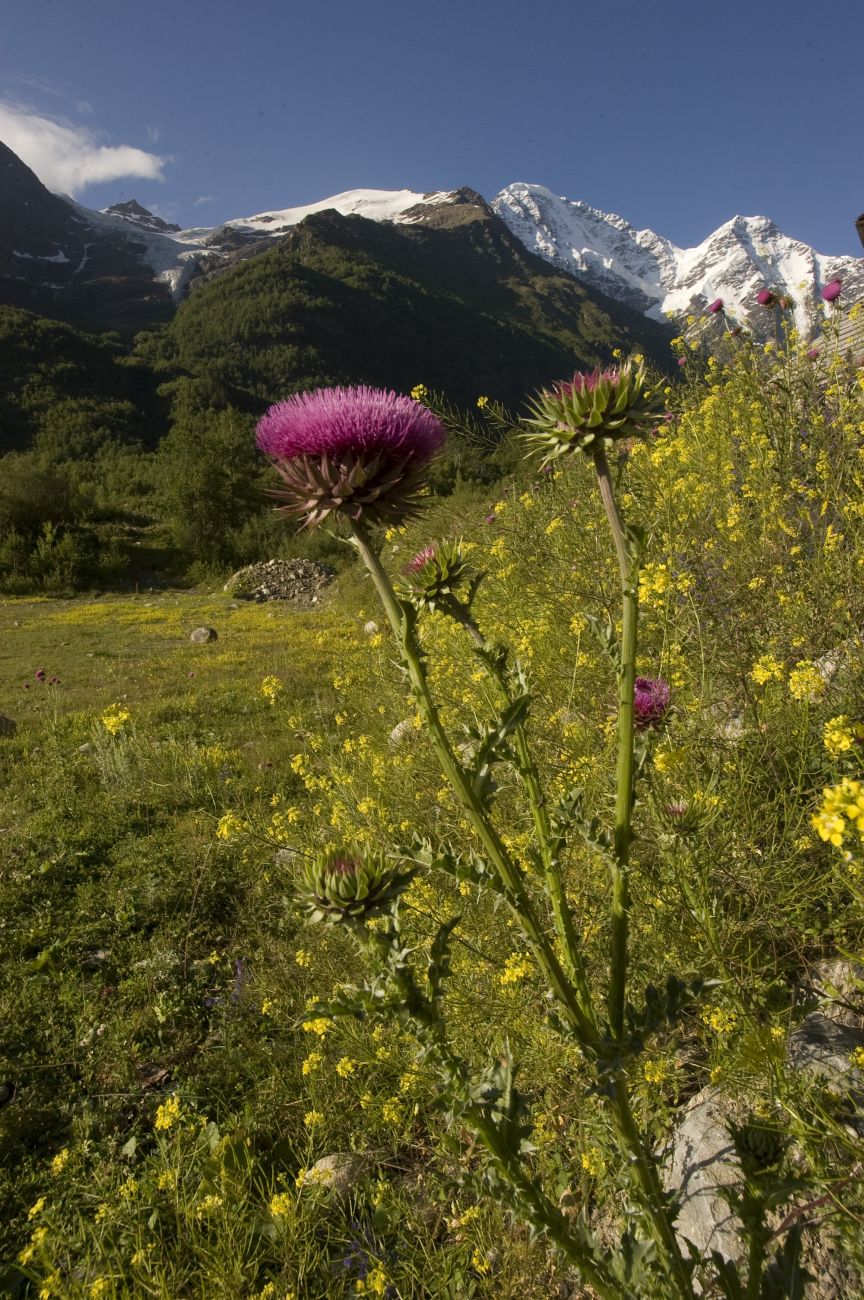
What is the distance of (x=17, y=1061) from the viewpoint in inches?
141

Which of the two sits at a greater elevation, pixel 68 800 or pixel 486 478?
pixel 486 478

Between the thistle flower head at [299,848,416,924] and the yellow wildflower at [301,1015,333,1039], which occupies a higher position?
the thistle flower head at [299,848,416,924]

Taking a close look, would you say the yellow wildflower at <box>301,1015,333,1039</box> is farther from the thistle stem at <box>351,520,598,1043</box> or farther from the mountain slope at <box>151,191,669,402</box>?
the mountain slope at <box>151,191,669,402</box>

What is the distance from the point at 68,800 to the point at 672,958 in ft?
19.7

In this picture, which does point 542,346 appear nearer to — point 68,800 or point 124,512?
point 124,512

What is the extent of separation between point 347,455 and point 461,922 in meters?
2.52

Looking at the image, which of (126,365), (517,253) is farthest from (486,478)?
(517,253)

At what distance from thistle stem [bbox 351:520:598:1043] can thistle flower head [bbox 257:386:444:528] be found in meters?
0.48

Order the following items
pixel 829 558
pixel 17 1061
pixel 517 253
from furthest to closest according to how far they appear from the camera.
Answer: pixel 517 253 < pixel 829 558 < pixel 17 1061

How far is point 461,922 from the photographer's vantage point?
337cm

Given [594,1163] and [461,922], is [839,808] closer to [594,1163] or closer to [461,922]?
[594,1163]

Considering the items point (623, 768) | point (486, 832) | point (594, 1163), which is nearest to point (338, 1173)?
point (594, 1163)

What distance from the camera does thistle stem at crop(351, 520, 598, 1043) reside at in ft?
4.46

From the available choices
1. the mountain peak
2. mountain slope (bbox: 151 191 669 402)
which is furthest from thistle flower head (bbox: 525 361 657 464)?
the mountain peak
